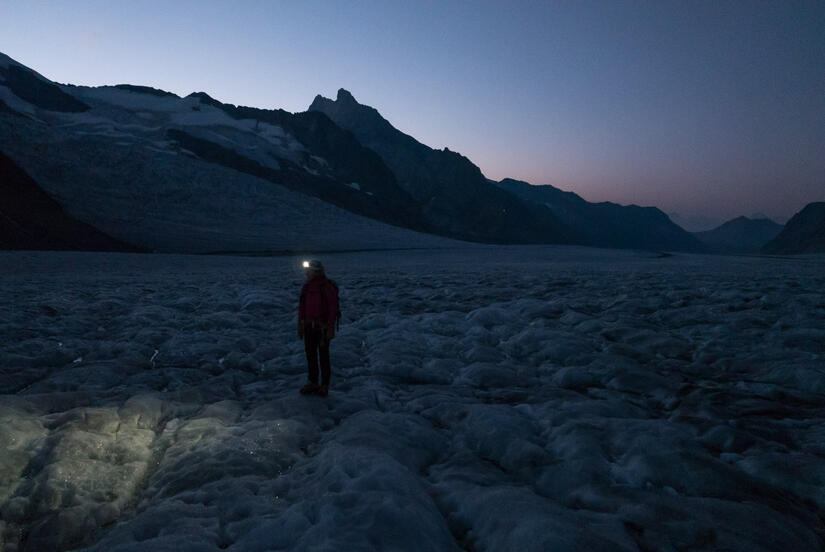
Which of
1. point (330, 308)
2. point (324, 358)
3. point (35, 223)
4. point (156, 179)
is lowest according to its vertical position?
point (324, 358)

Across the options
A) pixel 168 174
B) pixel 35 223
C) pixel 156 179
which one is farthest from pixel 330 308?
pixel 168 174

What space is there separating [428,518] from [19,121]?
76459 millimetres

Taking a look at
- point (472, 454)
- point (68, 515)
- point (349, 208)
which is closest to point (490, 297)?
point (472, 454)

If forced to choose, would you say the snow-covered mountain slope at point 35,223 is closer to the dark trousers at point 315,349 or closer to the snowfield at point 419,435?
the snowfield at point 419,435

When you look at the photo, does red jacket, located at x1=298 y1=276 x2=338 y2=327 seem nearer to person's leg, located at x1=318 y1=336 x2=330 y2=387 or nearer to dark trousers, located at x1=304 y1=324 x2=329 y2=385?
dark trousers, located at x1=304 y1=324 x2=329 y2=385

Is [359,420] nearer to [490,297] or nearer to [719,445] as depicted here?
[719,445]

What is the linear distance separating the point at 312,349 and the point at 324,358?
203 mm

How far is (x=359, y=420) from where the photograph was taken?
4977 mm

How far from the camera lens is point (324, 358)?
5922mm

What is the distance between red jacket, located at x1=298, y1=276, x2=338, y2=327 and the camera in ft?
19.2

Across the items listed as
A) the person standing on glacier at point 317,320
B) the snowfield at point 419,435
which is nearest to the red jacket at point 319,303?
the person standing on glacier at point 317,320

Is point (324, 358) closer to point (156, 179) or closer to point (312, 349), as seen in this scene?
point (312, 349)

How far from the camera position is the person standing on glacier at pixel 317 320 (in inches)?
231

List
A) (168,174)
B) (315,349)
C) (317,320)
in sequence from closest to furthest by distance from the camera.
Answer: (317,320), (315,349), (168,174)
